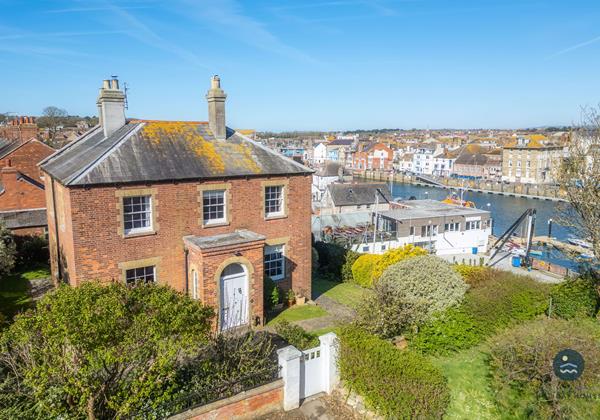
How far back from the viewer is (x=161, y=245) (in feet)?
59.4

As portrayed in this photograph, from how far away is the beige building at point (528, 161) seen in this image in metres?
107

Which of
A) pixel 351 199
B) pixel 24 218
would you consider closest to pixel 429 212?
pixel 351 199

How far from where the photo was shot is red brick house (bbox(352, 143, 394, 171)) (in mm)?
149500

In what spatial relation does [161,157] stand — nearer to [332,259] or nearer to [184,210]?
[184,210]

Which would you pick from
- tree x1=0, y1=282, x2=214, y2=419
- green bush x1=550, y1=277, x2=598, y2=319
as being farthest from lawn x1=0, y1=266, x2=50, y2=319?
green bush x1=550, y1=277, x2=598, y2=319

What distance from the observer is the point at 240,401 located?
11.5 meters

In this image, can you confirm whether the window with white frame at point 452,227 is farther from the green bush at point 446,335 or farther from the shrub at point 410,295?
the green bush at point 446,335

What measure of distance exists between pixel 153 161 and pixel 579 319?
1793cm

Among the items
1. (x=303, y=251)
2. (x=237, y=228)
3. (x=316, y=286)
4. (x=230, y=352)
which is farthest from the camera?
(x=316, y=286)

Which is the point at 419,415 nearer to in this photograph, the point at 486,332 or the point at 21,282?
the point at 486,332

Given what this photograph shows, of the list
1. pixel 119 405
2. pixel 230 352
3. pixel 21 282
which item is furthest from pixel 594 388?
pixel 21 282

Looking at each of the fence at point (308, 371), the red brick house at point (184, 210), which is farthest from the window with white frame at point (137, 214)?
the fence at point (308, 371)

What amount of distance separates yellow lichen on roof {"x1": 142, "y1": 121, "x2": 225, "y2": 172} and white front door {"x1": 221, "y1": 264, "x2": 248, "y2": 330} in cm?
466

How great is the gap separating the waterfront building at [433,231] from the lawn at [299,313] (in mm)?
18213
